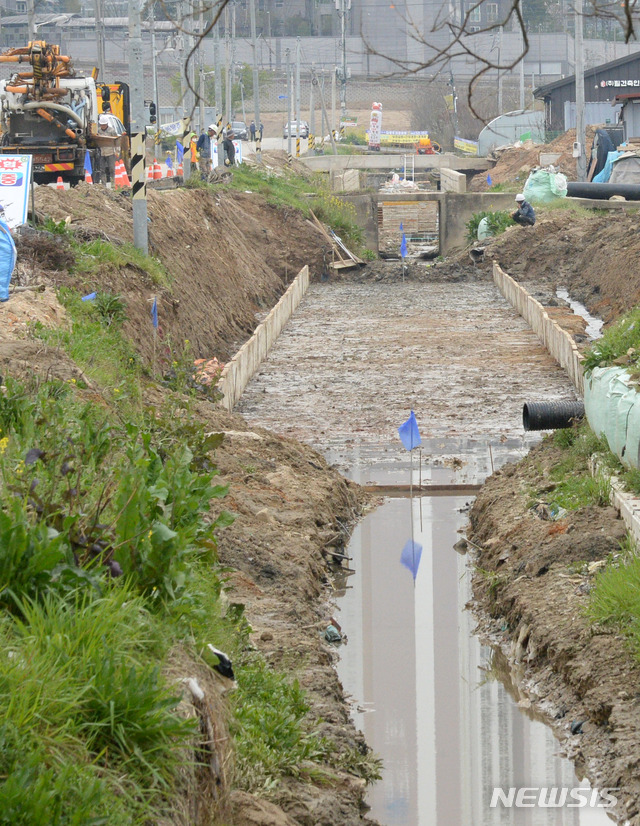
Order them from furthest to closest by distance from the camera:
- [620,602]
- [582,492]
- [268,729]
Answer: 1. [582,492]
2. [620,602]
3. [268,729]

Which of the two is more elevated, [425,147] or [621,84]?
[621,84]

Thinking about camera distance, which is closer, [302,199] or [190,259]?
[190,259]

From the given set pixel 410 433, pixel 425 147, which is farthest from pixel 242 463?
pixel 425 147

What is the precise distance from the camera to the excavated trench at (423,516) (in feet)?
23.6

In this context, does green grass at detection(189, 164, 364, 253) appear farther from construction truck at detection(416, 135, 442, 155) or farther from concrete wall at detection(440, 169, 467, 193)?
construction truck at detection(416, 135, 442, 155)

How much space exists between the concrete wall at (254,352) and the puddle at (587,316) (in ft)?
19.6

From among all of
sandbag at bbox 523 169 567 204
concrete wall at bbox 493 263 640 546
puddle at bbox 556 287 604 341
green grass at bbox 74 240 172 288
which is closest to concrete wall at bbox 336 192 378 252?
sandbag at bbox 523 169 567 204

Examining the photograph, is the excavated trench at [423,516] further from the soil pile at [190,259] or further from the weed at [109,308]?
the weed at [109,308]

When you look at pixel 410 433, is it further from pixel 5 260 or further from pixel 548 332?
pixel 548 332

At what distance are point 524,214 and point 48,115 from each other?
1460 centimetres

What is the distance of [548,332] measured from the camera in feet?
68.9

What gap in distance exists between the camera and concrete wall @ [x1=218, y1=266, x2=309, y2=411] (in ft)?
55.1

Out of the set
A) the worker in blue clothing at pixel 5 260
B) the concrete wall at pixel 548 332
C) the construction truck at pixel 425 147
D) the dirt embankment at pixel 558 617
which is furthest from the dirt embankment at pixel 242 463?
the construction truck at pixel 425 147

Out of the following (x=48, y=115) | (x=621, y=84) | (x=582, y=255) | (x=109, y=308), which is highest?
(x=621, y=84)
